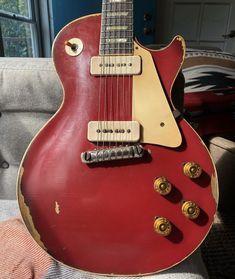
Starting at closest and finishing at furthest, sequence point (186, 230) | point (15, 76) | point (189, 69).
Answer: point (186, 230) < point (15, 76) < point (189, 69)

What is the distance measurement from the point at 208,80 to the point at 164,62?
664 mm

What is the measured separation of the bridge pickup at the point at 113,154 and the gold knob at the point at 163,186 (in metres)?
0.06

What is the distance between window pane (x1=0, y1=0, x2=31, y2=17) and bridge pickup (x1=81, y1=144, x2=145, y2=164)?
5.64ft

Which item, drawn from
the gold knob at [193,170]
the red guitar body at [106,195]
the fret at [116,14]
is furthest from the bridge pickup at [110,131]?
the fret at [116,14]

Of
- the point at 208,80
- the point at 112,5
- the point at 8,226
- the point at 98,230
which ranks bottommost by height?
the point at 8,226

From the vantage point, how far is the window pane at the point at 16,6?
182 centimetres

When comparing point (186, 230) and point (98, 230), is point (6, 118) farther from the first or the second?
point (186, 230)

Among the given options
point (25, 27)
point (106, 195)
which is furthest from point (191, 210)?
point (25, 27)

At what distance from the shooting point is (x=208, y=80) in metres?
1.12

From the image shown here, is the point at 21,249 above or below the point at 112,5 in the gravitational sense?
Result: below

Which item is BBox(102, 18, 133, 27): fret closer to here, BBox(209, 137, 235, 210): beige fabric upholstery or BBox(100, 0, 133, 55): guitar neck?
BBox(100, 0, 133, 55): guitar neck

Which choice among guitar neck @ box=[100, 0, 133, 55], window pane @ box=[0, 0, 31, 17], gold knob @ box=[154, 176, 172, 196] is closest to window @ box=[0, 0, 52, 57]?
window pane @ box=[0, 0, 31, 17]

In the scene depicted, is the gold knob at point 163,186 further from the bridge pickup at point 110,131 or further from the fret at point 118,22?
the fret at point 118,22

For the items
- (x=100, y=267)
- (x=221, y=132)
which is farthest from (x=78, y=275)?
(x=221, y=132)
